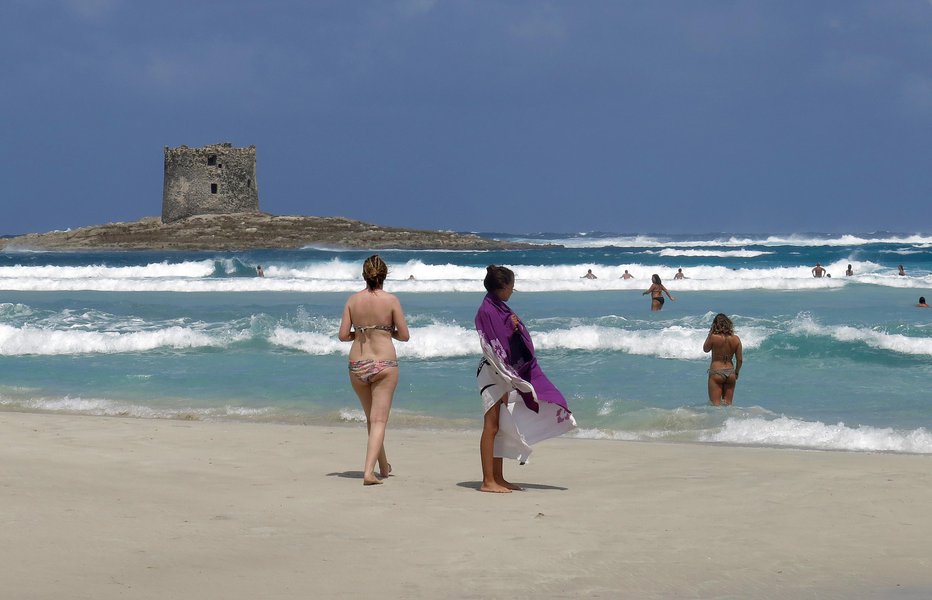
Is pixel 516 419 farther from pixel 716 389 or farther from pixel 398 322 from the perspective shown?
pixel 716 389

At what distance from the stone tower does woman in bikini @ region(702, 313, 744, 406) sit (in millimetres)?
55534

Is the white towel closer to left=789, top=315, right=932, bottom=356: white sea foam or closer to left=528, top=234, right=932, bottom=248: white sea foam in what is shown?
left=789, top=315, right=932, bottom=356: white sea foam

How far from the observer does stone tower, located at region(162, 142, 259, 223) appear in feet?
204

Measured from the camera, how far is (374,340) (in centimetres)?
600

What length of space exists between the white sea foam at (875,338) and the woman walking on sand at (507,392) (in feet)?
30.3

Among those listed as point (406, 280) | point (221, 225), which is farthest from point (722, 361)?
point (221, 225)

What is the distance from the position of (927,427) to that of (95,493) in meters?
6.54

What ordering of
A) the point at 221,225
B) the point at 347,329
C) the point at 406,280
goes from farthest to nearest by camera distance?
the point at 221,225
the point at 406,280
the point at 347,329

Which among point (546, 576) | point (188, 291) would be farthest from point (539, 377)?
point (188, 291)

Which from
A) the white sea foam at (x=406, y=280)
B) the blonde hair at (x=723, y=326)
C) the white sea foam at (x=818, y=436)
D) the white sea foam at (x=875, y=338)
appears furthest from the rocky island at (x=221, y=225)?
the white sea foam at (x=818, y=436)

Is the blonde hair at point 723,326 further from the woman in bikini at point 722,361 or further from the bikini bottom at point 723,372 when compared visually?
Result: the bikini bottom at point 723,372

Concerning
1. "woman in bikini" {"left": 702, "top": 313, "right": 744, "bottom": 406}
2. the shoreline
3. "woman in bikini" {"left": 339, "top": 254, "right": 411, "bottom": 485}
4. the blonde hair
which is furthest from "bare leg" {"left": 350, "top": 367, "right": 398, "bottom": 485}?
the blonde hair

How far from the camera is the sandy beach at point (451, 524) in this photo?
160 inches

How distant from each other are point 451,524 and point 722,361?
520 centimetres
